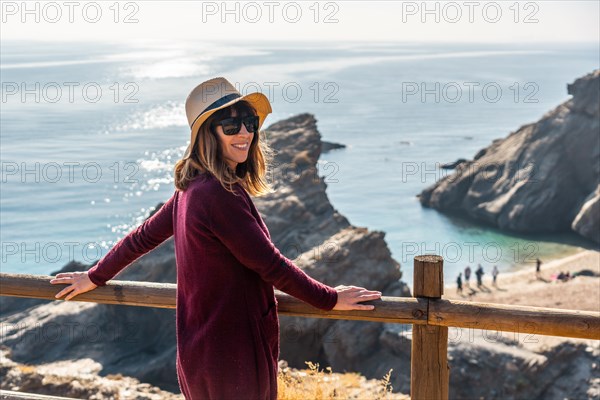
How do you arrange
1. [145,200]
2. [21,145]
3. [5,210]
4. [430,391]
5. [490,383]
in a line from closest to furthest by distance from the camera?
[430,391] < [490,383] < [5,210] < [145,200] < [21,145]

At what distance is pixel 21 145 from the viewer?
102188 millimetres

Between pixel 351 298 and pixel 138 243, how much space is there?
49.0 inches

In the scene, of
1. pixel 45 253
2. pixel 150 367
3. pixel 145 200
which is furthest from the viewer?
pixel 145 200

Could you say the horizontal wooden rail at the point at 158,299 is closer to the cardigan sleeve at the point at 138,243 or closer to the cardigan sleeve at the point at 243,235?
the cardigan sleeve at the point at 138,243

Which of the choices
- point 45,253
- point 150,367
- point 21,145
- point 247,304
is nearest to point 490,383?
point 150,367

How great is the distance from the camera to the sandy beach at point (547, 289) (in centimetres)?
3888

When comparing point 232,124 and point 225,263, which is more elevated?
point 232,124

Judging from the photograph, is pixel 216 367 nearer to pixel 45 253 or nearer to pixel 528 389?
pixel 528 389

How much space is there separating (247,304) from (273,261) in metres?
0.26

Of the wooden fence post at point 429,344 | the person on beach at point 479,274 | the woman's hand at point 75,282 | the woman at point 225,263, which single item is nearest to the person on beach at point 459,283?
the person on beach at point 479,274

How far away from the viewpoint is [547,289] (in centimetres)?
4247

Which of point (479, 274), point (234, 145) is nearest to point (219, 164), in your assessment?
point (234, 145)

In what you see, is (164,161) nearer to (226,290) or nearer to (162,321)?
(162,321)

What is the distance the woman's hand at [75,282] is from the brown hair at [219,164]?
54.7 inches
